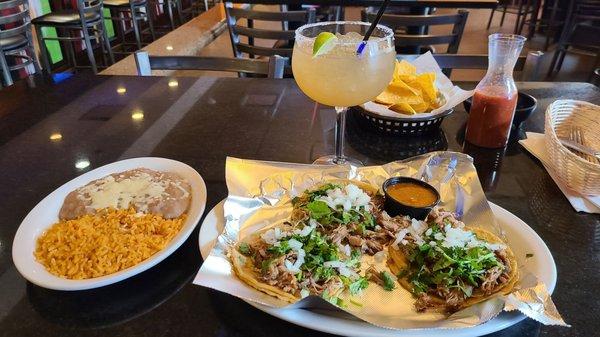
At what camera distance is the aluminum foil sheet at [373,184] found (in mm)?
664

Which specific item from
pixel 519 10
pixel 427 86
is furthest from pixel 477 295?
pixel 519 10

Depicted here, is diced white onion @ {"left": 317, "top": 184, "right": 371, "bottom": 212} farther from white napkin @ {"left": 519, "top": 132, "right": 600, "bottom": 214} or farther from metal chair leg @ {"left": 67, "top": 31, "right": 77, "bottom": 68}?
metal chair leg @ {"left": 67, "top": 31, "right": 77, "bottom": 68}

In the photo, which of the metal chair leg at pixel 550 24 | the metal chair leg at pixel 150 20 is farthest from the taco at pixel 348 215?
the metal chair leg at pixel 550 24

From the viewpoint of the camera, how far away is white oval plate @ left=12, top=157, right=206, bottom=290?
2.36 feet

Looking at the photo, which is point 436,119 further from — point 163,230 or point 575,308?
point 163,230

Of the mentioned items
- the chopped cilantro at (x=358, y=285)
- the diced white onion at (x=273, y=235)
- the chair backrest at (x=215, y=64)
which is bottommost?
the chopped cilantro at (x=358, y=285)

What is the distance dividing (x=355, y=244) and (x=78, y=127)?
41.5 inches

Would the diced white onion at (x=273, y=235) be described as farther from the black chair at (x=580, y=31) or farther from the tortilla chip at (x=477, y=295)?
the black chair at (x=580, y=31)

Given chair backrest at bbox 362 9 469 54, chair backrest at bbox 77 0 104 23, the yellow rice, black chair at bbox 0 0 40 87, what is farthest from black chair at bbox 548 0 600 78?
black chair at bbox 0 0 40 87

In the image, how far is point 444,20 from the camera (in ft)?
7.20

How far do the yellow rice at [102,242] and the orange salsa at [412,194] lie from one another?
1.53 feet

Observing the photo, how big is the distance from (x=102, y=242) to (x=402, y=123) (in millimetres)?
858

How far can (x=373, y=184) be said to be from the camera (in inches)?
41.2

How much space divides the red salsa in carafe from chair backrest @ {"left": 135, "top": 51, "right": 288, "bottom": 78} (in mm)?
821
